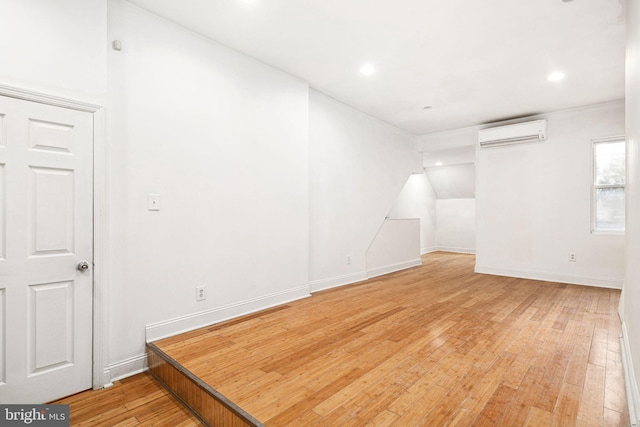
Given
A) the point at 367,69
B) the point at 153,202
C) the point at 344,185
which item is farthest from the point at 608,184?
the point at 153,202

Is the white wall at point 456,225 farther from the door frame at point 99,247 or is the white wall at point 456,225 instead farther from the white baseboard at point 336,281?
the door frame at point 99,247

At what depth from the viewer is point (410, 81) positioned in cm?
379

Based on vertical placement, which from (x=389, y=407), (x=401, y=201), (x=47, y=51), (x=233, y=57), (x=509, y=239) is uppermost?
(x=233, y=57)

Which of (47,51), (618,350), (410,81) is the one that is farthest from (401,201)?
(47,51)

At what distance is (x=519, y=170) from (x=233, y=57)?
15.6 ft

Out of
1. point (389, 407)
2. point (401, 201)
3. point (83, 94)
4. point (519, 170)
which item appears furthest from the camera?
point (401, 201)

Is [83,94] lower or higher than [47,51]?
lower

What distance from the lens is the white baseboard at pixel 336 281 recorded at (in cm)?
407

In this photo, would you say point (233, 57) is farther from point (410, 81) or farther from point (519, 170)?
point (519, 170)

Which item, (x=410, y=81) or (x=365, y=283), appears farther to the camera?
(x=365, y=283)

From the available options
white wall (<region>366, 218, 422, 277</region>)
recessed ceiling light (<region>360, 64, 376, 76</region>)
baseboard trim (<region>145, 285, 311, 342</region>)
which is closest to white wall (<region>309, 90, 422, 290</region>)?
white wall (<region>366, 218, 422, 277</region>)

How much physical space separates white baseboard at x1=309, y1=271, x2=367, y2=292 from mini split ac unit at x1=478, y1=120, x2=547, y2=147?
3128mm

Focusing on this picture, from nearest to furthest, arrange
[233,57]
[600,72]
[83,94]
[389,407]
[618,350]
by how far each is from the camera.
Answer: [389,407] < [83,94] < [618,350] < [233,57] < [600,72]

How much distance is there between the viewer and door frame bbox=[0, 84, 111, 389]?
214 centimetres
